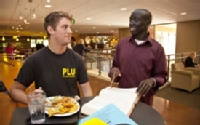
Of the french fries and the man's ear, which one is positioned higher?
the man's ear

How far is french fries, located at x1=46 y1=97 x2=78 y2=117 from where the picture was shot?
34.3 inches

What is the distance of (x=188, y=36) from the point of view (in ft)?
31.5

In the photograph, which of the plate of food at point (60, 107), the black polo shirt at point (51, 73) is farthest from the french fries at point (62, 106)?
the black polo shirt at point (51, 73)

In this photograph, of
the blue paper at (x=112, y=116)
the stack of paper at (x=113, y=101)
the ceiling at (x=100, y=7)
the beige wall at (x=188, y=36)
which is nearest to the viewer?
the blue paper at (x=112, y=116)

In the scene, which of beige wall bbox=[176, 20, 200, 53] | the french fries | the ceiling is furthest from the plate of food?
beige wall bbox=[176, 20, 200, 53]

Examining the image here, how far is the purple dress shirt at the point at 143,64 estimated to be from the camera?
1.40m

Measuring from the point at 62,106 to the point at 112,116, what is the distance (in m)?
0.28

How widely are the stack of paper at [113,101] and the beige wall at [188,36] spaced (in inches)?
380

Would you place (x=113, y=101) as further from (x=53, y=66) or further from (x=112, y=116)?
(x=53, y=66)

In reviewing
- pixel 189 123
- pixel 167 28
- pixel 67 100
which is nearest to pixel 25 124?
pixel 67 100

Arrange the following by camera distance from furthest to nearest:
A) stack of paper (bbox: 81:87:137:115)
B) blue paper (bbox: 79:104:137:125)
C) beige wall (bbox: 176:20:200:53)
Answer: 1. beige wall (bbox: 176:20:200:53)
2. stack of paper (bbox: 81:87:137:115)
3. blue paper (bbox: 79:104:137:125)

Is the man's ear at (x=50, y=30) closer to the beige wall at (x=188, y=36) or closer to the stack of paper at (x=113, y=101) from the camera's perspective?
the stack of paper at (x=113, y=101)

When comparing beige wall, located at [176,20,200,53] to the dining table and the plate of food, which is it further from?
the plate of food

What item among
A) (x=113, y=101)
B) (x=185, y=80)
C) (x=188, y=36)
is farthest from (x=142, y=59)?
(x=188, y=36)
